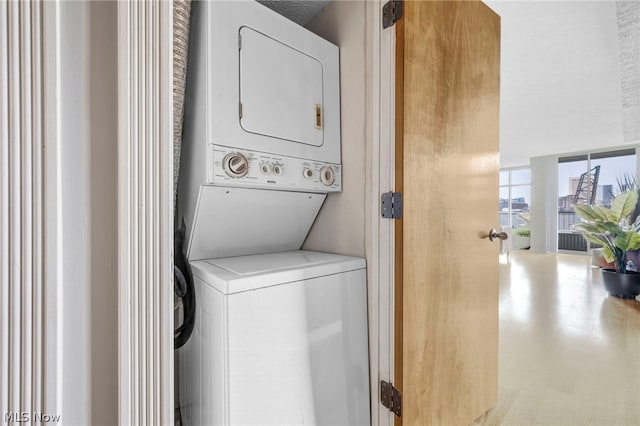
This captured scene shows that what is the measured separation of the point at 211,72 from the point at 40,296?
0.89 metres

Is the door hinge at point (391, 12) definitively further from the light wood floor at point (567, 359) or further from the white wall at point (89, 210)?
the light wood floor at point (567, 359)

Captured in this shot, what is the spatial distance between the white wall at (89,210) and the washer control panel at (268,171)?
17.4 inches

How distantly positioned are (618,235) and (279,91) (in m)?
4.68

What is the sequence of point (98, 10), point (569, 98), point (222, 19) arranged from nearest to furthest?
point (98, 10) < point (222, 19) < point (569, 98)

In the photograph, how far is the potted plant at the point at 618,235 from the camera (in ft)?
11.9

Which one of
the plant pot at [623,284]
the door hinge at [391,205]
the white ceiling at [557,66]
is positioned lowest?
the plant pot at [623,284]

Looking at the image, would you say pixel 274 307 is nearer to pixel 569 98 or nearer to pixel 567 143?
pixel 569 98

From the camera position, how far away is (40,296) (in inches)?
23.6

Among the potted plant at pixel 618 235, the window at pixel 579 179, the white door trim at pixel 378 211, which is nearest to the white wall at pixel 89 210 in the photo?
the white door trim at pixel 378 211

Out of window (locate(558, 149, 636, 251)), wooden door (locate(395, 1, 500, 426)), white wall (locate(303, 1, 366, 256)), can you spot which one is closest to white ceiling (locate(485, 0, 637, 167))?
window (locate(558, 149, 636, 251))

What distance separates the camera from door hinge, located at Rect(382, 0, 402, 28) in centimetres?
118

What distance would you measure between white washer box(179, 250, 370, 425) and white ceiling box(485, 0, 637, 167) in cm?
236

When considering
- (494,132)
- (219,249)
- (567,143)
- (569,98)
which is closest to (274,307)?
(219,249)

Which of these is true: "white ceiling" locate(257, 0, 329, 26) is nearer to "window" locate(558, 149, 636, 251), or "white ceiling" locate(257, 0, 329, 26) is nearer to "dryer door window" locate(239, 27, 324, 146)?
"dryer door window" locate(239, 27, 324, 146)
